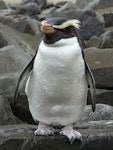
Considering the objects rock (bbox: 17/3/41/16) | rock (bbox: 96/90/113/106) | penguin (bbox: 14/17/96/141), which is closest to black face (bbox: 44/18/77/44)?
penguin (bbox: 14/17/96/141)

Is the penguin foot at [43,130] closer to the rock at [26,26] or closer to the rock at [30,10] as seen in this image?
the rock at [26,26]

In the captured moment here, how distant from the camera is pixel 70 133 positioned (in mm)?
4422

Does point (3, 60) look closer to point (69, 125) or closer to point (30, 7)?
point (69, 125)

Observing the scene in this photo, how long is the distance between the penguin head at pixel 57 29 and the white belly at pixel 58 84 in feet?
0.14

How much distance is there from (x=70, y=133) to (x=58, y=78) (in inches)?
19.5

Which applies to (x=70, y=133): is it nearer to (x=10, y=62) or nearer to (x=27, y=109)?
(x=27, y=109)

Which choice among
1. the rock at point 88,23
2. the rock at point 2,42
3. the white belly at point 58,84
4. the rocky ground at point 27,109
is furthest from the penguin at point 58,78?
the rock at point 88,23

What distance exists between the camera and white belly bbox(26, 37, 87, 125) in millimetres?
4133

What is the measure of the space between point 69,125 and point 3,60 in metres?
3.41

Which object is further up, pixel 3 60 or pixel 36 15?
pixel 3 60

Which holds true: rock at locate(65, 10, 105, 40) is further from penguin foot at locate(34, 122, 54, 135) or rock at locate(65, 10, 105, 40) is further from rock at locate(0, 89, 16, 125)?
penguin foot at locate(34, 122, 54, 135)

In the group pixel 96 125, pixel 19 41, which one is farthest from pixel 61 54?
pixel 19 41

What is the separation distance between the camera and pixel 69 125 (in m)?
4.47

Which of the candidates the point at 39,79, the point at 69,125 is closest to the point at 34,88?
the point at 39,79
